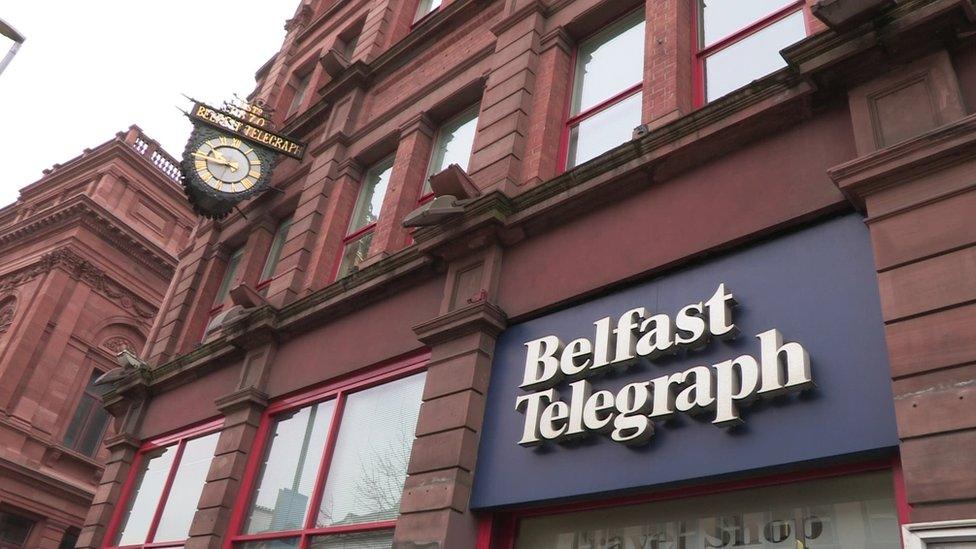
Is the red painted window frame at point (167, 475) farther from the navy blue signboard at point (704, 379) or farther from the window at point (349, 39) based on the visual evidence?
the window at point (349, 39)

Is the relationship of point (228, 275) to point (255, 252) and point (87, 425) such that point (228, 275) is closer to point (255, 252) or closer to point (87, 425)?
point (255, 252)

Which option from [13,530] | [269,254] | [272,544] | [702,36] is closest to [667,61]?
[702,36]

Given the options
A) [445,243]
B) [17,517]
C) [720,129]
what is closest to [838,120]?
[720,129]

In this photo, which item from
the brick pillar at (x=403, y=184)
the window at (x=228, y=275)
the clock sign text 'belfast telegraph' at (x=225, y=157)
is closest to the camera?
the brick pillar at (x=403, y=184)

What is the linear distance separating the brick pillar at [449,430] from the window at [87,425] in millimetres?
22650

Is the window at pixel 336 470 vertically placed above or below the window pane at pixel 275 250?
below

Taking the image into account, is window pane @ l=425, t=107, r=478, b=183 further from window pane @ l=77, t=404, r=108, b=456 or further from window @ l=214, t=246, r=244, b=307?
window pane @ l=77, t=404, r=108, b=456

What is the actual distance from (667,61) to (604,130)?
1.19 meters

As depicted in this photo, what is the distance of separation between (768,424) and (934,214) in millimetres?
1915

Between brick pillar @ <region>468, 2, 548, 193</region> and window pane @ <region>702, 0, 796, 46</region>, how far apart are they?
250 cm

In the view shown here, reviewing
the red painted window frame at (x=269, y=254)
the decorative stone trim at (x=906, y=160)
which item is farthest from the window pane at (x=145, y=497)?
the decorative stone trim at (x=906, y=160)

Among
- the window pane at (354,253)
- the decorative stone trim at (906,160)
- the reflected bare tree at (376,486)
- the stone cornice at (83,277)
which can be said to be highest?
the stone cornice at (83,277)

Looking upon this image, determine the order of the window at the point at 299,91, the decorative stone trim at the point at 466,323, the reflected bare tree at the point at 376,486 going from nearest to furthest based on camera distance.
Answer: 1. the decorative stone trim at the point at 466,323
2. the reflected bare tree at the point at 376,486
3. the window at the point at 299,91

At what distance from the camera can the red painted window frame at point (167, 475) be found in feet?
40.5
